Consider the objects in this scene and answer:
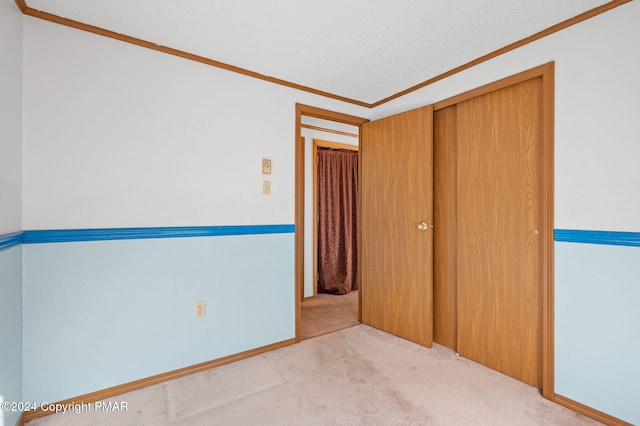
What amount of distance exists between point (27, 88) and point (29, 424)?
1.74 metres

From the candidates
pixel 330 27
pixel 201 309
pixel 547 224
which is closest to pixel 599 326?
pixel 547 224

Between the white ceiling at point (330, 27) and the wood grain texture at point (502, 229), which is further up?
the white ceiling at point (330, 27)

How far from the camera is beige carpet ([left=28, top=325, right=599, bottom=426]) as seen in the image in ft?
5.16

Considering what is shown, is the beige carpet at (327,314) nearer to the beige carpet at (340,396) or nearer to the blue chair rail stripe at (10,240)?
the beige carpet at (340,396)

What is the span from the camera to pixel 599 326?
1583mm

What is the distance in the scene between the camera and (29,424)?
154 cm

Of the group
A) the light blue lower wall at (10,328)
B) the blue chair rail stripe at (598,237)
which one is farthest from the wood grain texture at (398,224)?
the light blue lower wall at (10,328)

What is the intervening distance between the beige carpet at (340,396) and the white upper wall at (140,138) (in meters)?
1.03

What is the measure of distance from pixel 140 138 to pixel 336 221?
104 inches

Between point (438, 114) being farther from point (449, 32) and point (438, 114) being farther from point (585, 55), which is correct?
point (585, 55)

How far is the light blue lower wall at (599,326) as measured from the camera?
4.86ft

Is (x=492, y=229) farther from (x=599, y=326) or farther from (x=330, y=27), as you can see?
(x=330, y=27)

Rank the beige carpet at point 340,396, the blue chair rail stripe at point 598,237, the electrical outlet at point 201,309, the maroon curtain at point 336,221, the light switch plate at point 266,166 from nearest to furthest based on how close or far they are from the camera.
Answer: the blue chair rail stripe at point 598,237
the beige carpet at point 340,396
the electrical outlet at point 201,309
the light switch plate at point 266,166
the maroon curtain at point 336,221

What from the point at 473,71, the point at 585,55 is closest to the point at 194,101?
the point at 473,71
